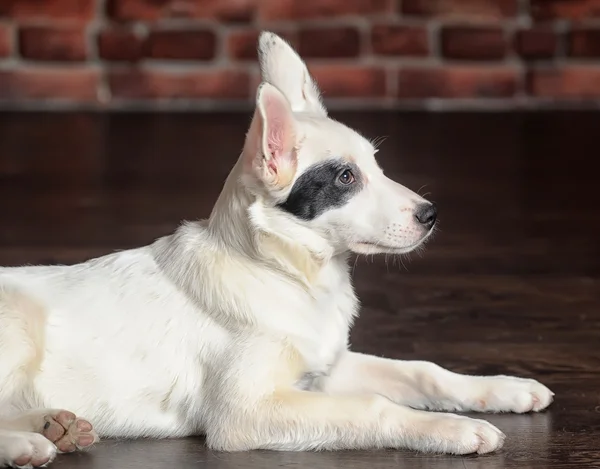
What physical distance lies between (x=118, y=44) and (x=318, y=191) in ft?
12.6

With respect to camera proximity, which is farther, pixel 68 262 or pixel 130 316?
pixel 68 262

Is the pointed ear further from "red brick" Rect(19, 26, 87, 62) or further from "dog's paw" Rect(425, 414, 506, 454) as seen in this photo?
"red brick" Rect(19, 26, 87, 62)

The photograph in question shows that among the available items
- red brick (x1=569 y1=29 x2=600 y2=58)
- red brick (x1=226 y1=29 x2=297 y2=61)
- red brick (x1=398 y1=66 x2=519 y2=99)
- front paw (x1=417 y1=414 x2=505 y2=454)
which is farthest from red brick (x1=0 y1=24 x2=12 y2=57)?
front paw (x1=417 y1=414 x2=505 y2=454)

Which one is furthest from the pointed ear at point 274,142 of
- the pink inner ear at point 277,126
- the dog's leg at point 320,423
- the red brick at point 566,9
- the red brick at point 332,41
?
the red brick at point 566,9

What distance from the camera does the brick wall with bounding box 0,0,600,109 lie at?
18.0ft

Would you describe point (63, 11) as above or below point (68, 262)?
above

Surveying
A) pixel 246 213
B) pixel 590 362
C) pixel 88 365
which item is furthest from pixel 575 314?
pixel 88 365

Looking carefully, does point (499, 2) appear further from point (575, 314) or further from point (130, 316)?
point (130, 316)

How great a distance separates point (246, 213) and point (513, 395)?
0.55m

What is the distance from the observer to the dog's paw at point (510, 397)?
199cm

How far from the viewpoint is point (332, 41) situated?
5492 mm

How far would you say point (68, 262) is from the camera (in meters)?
2.96

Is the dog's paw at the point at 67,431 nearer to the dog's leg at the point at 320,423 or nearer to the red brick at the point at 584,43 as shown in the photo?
the dog's leg at the point at 320,423

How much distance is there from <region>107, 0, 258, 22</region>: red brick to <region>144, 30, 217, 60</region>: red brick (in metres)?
0.08
